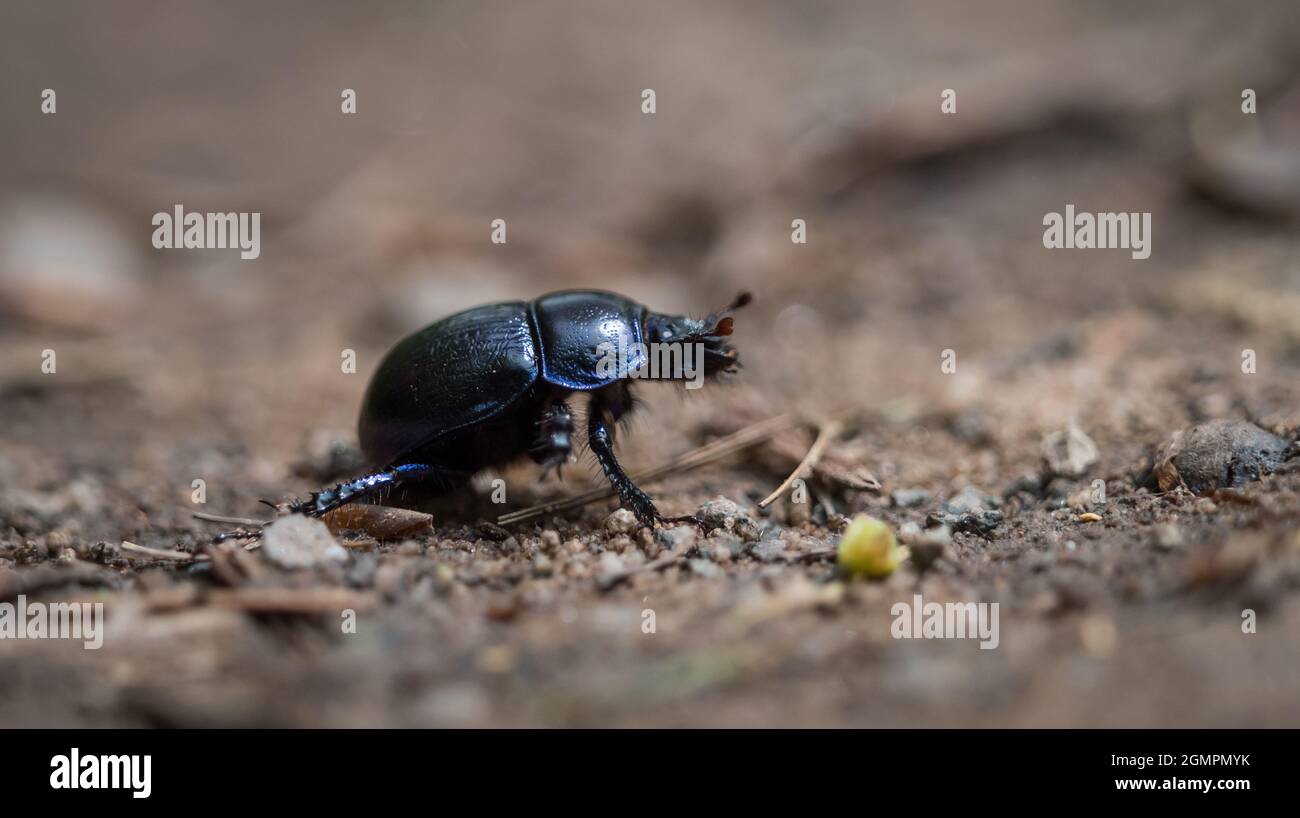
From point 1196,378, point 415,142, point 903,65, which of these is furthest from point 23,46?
point 1196,378

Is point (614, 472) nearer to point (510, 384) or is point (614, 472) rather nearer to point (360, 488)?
point (510, 384)

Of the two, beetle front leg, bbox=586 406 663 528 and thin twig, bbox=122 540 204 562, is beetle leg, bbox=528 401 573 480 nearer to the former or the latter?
beetle front leg, bbox=586 406 663 528

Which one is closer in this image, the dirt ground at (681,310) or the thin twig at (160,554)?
the dirt ground at (681,310)

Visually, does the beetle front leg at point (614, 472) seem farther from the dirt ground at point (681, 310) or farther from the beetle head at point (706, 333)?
the beetle head at point (706, 333)

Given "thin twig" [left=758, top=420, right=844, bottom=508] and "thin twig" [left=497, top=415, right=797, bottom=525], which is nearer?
"thin twig" [left=758, top=420, right=844, bottom=508]

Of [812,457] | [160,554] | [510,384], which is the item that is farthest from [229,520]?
[812,457]

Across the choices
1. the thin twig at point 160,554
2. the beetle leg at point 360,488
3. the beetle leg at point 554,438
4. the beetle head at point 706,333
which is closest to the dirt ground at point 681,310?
the thin twig at point 160,554

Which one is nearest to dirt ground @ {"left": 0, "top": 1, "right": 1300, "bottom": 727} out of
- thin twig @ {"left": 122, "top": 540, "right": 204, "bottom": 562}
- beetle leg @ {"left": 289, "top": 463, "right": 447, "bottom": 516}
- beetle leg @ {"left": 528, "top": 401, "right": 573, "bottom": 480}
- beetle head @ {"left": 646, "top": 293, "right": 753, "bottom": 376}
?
thin twig @ {"left": 122, "top": 540, "right": 204, "bottom": 562}
